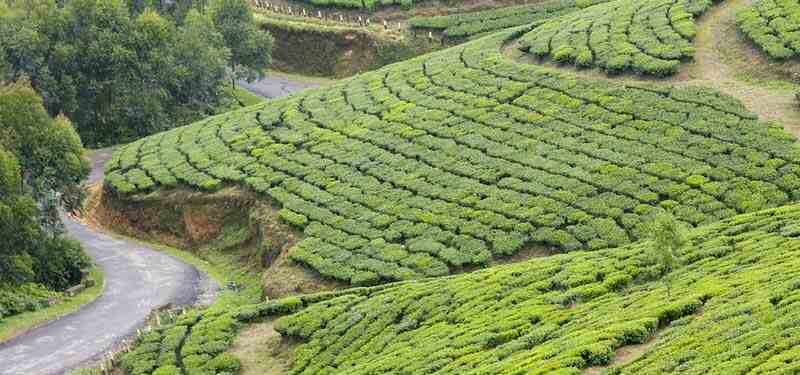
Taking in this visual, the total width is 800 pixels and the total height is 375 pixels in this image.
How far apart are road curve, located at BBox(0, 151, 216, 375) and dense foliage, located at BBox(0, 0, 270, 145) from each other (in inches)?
637

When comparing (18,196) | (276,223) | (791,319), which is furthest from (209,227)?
(791,319)

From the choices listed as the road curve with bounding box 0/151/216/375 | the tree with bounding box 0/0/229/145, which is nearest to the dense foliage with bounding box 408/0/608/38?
the tree with bounding box 0/0/229/145

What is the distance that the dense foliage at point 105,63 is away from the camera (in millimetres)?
85688

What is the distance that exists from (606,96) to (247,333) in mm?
22882

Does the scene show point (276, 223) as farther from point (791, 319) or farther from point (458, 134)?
point (791, 319)

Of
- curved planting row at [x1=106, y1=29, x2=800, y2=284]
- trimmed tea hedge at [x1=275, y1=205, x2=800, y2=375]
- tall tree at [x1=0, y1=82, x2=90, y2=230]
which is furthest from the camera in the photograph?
tall tree at [x1=0, y1=82, x2=90, y2=230]

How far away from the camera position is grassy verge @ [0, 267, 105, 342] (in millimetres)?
55062

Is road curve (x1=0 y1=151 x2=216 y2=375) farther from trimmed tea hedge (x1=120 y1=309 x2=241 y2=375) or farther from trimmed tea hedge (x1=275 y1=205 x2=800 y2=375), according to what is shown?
trimmed tea hedge (x1=275 y1=205 x2=800 y2=375)

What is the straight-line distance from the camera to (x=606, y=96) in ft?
217

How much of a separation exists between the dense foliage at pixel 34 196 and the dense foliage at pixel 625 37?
2534 centimetres

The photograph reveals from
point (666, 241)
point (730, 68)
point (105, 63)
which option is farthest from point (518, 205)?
point (105, 63)

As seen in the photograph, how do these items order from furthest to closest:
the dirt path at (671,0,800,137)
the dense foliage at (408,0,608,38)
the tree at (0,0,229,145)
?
the dense foliage at (408,0,608,38) < the tree at (0,0,229,145) < the dirt path at (671,0,800,137)

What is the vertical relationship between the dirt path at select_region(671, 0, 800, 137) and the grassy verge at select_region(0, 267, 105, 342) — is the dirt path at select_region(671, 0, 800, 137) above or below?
above

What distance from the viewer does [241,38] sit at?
9544 cm
